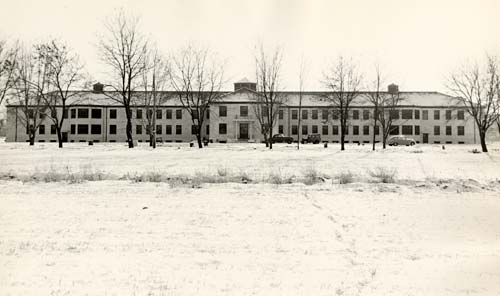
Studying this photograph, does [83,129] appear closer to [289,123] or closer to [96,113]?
[96,113]

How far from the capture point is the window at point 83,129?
75500 mm

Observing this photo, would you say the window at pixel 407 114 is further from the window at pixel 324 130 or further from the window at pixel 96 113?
the window at pixel 96 113

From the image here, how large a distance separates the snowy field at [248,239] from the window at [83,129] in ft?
209

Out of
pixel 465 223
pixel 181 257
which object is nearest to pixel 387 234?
pixel 465 223

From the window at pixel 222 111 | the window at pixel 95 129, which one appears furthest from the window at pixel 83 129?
the window at pixel 222 111

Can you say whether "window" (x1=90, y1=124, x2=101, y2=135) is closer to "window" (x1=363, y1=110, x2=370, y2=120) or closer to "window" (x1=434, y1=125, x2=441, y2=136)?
"window" (x1=363, y1=110, x2=370, y2=120)

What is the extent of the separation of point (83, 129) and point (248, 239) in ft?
238

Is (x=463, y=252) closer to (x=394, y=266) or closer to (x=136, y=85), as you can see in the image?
(x=394, y=266)

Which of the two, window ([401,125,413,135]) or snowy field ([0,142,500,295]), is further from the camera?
window ([401,125,413,135])

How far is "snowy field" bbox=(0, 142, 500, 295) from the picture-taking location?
6.79 m

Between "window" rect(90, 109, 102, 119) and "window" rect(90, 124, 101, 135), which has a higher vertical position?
"window" rect(90, 109, 102, 119)

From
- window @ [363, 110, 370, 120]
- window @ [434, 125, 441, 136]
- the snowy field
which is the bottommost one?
the snowy field

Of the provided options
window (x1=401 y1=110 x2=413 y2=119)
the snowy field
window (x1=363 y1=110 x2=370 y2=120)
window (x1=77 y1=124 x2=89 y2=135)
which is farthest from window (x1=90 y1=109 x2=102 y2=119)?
the snowy field

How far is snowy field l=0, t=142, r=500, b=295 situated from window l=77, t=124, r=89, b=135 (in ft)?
209
